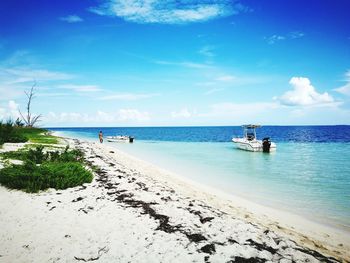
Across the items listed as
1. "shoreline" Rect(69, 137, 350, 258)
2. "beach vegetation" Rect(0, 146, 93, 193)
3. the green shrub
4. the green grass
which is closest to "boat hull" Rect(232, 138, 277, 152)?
"shoreline" Rect(69, 137, 350, 258)

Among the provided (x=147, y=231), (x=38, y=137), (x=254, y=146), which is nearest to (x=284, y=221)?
(x=147, y=231)

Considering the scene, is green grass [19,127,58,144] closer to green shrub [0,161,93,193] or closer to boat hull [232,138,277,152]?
green shrub [0,161,93,193]

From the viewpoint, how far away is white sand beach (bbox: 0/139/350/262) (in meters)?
5.21

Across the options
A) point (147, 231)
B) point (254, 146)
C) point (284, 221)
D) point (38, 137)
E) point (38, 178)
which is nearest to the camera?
point (147, 231)

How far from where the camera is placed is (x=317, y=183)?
47.7 feet

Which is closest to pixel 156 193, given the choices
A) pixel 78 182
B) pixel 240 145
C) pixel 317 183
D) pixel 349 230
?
pixel 78 182

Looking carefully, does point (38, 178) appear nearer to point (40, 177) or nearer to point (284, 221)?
point (40, 177)

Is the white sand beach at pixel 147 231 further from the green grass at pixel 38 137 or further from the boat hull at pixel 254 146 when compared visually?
the boat hull at pixel 254 146

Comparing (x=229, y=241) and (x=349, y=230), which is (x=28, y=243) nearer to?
(x=229, y=241)

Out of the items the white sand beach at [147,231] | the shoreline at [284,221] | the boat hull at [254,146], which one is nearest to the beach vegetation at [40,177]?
the white sand beach at [147,231]

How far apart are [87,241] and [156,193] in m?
4.54

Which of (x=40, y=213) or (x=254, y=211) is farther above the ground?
(x=40, y=213)

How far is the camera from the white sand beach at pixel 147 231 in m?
5.21

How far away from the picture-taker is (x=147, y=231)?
630 centimetres
